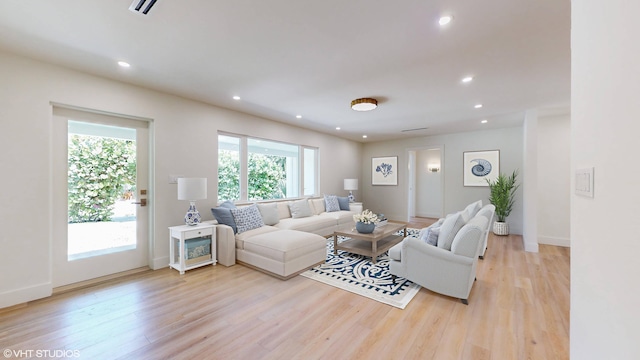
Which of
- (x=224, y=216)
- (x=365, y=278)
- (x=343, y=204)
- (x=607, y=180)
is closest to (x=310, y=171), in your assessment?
(x=343, y=204)

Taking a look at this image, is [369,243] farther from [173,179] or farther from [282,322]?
[173,179]

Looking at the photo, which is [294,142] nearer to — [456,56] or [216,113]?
[216,113]

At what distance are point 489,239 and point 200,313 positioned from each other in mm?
5567

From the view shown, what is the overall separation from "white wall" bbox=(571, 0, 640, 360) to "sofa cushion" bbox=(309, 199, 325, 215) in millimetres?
4951

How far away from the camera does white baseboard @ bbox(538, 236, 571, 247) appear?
473cm

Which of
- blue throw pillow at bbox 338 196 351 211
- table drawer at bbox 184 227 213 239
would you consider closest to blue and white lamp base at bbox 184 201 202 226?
table drawer at bbox 184 227 213 239

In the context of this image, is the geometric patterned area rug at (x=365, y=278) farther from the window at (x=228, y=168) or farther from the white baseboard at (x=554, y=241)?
the white baseboard at (x=554, y=241)

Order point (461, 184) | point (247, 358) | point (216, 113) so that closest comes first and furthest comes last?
point (247, 358)
point (216, 113)
point (461, 184)

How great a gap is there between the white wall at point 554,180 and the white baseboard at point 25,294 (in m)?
7.77

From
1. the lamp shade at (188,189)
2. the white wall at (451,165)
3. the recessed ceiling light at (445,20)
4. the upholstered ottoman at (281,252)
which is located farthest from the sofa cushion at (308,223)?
the recessed ceiling light at (445,20)

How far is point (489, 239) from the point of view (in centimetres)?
526

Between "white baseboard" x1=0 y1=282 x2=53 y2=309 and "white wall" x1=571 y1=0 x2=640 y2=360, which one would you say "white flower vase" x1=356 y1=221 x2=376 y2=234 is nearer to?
"white wall" x1=571 y1=0 x2=640 y2=360

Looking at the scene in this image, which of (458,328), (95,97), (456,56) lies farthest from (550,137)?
(95,97)

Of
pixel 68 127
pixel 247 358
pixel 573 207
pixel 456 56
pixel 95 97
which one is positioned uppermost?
pixel 456 56
